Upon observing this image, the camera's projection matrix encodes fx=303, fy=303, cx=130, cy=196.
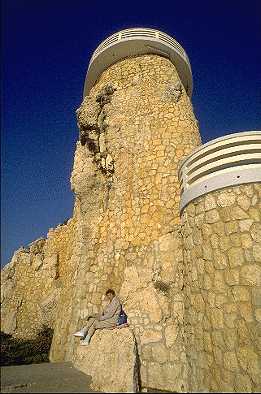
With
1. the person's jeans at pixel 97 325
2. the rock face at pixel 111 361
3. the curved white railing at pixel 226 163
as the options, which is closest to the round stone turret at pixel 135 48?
the curved white railing at pixel 226 163

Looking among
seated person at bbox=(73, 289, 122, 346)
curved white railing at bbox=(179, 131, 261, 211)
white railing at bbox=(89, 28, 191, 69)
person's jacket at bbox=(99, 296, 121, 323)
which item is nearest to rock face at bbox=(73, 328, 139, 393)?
seated person at bbox=(73, 289, 122, 346)

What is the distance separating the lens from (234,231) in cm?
436

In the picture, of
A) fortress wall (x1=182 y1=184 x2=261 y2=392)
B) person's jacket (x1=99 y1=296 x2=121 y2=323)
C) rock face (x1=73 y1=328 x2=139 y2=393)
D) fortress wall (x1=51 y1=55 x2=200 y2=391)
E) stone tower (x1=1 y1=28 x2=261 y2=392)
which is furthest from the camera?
fortress wall (x1=51 y1=55 x2=200 y2=391)

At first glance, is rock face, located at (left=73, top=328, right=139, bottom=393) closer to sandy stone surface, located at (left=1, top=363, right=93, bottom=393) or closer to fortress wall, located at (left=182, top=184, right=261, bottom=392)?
sandy stone surface, located at (left=1, top=363, right=93, bottom=393)

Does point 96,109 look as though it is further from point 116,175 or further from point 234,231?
point 234,231

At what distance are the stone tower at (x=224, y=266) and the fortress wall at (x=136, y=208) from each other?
0.65 m

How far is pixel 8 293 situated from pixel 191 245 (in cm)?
1174

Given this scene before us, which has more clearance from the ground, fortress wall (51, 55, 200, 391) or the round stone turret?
the round stone turret

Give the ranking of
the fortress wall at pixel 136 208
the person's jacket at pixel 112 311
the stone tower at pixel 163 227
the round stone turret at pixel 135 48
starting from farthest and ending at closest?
the round stone turret at pixel 135 48, the fortress wall at pixel 136 208, the person's jacket at pixel 112 311, the stone tower at pixel 163 227

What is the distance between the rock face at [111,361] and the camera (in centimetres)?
344

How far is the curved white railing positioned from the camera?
4449 millimetres

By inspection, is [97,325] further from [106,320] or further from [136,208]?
[136,208]

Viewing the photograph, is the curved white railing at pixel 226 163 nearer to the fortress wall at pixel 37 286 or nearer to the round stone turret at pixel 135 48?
the round stone turret at pixel 135 48

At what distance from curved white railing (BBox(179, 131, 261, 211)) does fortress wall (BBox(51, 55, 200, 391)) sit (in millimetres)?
1490
